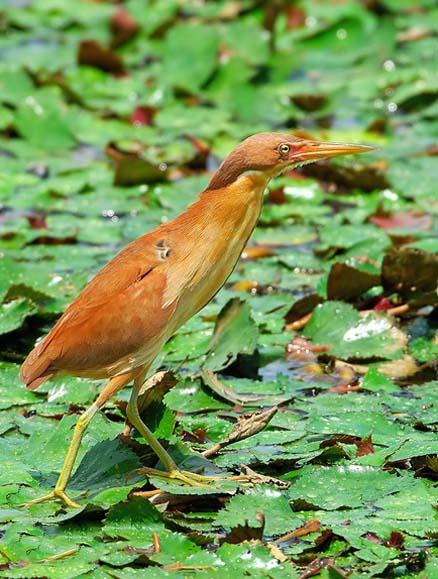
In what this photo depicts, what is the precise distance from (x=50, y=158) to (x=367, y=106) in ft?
7.52

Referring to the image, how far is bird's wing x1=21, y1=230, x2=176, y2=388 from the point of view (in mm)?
4379

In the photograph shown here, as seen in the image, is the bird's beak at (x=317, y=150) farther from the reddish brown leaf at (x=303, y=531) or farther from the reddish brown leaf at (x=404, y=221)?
the reddish brown leaf at (x=404, y=221)

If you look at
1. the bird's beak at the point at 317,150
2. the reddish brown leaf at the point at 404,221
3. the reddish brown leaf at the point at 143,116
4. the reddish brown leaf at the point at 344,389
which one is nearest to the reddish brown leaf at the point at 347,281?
the reddish brown leaf at the point at 344,389

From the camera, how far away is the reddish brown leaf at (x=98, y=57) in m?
9.62

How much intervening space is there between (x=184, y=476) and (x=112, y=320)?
1.84ft

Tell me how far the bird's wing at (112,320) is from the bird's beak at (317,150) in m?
0.52

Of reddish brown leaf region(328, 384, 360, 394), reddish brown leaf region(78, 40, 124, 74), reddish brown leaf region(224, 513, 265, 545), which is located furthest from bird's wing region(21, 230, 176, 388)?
reddish brown leaf region(78, 40, 124, 74)

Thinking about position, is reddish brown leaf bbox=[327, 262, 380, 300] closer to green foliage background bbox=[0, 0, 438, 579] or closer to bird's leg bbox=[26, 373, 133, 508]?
green foliage background bbox=[0, 0, 438, 579]

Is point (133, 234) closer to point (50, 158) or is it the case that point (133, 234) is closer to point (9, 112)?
point (50, 158)

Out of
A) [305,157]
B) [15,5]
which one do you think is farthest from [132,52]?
[305,157]

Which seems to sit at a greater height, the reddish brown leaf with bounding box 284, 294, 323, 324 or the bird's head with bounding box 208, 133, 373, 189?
the bird's head with bounding box 208, 133, 373, 189

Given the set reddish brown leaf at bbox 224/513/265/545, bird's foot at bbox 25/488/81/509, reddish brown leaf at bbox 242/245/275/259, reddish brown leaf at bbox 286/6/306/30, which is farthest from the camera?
reddish brown leaf at bbox 286/6/306/30

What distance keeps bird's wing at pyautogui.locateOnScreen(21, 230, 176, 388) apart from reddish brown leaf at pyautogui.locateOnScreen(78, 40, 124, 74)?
5.36m

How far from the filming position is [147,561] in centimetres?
397
